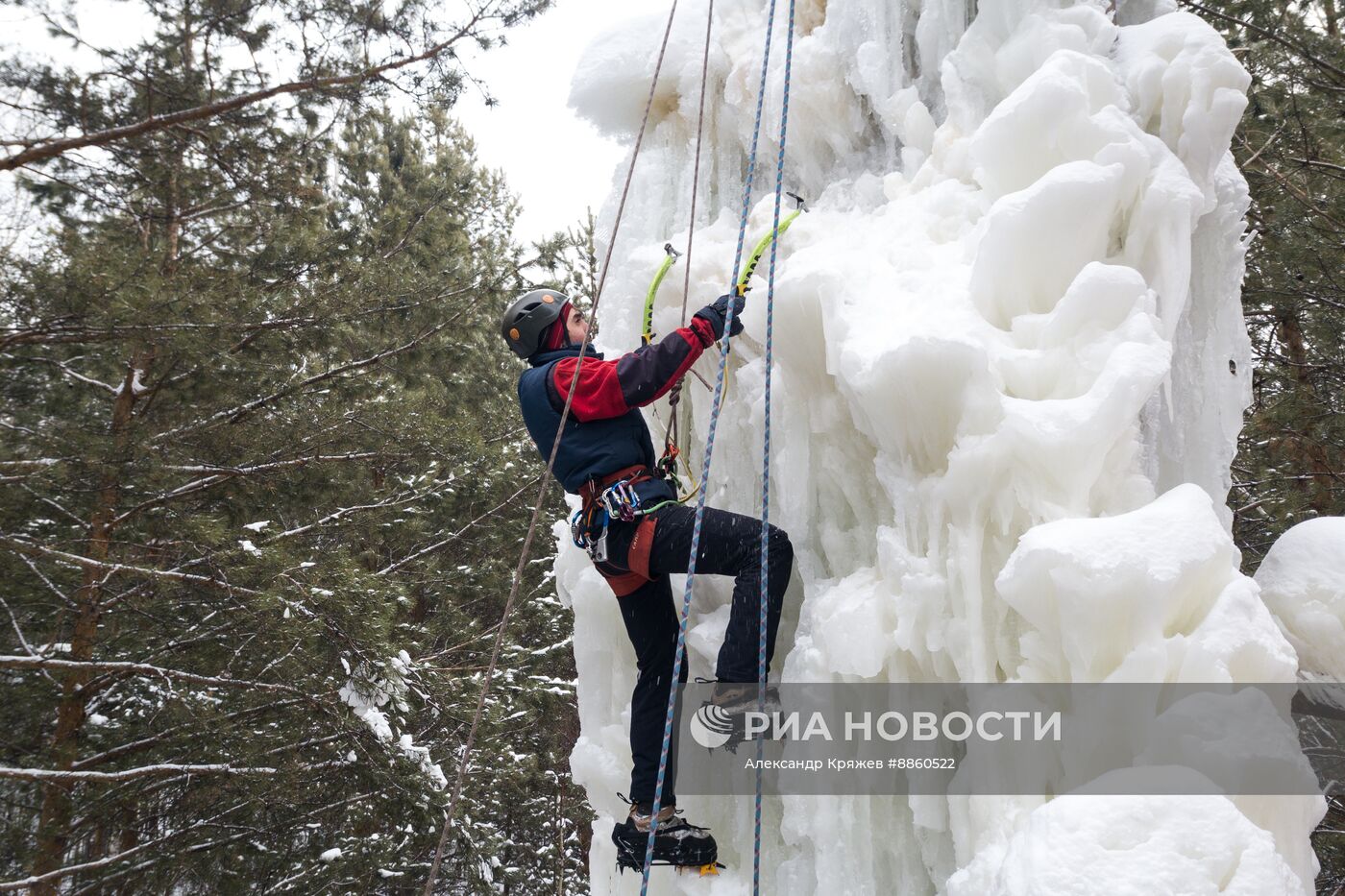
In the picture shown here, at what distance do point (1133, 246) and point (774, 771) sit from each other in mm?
2048

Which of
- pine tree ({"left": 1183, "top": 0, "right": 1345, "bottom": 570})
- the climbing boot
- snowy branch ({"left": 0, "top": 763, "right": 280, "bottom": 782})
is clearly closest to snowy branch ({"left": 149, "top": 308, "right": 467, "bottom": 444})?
snowy branch ({"left": 0, "top": 763, "right": 280, "bottom": 782})

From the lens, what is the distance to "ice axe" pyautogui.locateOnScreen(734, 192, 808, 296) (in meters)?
3.14

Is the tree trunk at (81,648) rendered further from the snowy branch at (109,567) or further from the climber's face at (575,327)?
the climber's face at (575,327)

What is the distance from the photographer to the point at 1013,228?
108 inches

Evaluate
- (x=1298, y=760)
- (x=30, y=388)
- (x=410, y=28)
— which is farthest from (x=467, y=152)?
(x=1298, y=760)

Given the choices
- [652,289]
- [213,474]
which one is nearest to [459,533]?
[213,474]

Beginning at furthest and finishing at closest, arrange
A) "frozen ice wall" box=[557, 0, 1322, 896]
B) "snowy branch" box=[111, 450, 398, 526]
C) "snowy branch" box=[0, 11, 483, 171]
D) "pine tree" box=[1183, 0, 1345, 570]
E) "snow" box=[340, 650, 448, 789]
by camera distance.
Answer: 1. "pine tree" box=[1183, 0, 1345, 570]
2. "snow" box=[340, 650, 448, 789]
3. "snowy branch" box=[111, 450, 398, 526]
4. "snowy branch" box=[0, 11, 483, 171]
5. "frozen ice wall" box=[557, 0, 1322, 896]

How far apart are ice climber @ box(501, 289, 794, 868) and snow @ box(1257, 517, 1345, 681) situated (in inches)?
60.0

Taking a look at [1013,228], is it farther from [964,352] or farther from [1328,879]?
[1328,879]

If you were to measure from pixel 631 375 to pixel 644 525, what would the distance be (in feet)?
1.57

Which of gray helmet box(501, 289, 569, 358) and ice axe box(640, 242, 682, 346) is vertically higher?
ice axe box(640, 242, 682, 346)

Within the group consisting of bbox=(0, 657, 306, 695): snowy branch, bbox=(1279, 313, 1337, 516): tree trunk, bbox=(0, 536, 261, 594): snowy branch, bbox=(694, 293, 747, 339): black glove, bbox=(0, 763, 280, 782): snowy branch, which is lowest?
bbox=(0, 763, 280, 782): snowy branch

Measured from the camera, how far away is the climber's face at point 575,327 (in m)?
3.21

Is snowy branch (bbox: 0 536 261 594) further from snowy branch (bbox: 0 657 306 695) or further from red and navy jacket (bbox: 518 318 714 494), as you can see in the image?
red and navy jacket (bbox: 518 318 714 494)
